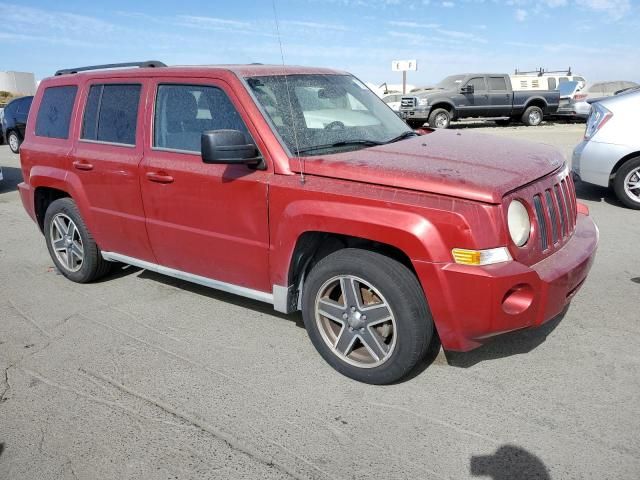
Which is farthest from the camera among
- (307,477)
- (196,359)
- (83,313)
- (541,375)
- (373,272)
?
(83,313)

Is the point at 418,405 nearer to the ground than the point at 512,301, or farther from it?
nearer to the ground

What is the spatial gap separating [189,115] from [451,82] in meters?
18.6

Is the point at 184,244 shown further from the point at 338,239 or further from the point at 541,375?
the point at 541,375

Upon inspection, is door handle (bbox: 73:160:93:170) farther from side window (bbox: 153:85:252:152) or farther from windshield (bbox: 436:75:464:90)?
windshield (bbox: 436:75:464:90)

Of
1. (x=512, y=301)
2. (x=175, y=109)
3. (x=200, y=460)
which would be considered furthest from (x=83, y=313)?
(x=512, y=301)

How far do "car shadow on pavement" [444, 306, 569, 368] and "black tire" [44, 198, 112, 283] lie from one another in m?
3.17

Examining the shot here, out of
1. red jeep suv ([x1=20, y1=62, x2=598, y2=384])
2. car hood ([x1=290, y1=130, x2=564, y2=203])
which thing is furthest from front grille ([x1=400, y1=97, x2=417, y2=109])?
car hood ([x1=290, y1=130, x2=564, y2=203])

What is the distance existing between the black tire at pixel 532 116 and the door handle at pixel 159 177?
20.0 m

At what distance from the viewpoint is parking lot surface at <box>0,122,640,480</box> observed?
8.75ft

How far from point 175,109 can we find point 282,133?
3.13 ft

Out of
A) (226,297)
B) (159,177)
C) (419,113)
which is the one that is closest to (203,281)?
(226,297)

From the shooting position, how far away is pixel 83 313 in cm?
455

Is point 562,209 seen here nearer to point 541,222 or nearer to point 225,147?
point 541,222

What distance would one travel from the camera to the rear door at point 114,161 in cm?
423
